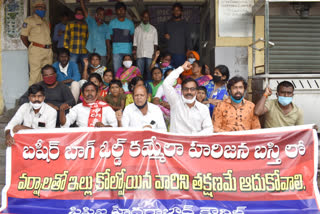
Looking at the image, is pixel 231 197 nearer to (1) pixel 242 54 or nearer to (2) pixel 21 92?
(1) pixel 242 54

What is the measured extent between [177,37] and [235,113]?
10.7 ft

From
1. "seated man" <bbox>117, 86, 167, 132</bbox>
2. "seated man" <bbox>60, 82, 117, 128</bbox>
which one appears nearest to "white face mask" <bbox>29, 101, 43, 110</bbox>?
"seated man" <bbox>60, 82, 117, 128</bbox>

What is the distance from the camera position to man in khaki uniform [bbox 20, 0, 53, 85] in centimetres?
672

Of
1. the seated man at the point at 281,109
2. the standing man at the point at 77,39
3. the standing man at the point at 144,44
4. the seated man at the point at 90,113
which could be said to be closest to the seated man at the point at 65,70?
the standing man at the point at 77,39

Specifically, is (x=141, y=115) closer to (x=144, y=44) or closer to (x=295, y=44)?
(x=144, y=44)

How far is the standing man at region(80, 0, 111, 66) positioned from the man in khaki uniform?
0.88 metres

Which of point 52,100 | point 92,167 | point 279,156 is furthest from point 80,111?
point 279,156

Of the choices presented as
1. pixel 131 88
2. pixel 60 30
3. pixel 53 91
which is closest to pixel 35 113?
pixel 53 91

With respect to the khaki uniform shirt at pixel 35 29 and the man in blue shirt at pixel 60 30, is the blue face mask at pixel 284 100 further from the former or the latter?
the man in blue shirt at pixel 60 30

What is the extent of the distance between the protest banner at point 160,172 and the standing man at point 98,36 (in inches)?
148

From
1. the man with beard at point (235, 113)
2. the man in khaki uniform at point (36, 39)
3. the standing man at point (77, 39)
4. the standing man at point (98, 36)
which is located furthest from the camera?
the standing man at point (98, 36)

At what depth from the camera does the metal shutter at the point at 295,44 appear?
6574 millimetres

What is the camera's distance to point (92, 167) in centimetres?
372

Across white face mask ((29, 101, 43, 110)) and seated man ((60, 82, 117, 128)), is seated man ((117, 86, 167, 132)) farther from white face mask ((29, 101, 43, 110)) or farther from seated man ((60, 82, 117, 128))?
white face mask ((29, 101, 43, 110))
